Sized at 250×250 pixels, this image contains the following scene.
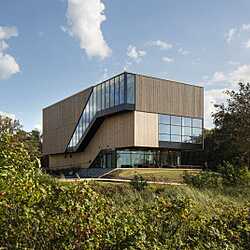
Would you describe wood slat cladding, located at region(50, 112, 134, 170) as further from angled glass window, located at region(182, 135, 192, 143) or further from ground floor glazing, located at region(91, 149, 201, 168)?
angled glass window, located at region(182, 135, 192, 143)

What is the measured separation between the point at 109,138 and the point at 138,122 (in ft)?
18.2

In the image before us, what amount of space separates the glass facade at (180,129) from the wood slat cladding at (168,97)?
670mm

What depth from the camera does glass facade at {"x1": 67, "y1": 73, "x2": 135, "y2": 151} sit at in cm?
4516

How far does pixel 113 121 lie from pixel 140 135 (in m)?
4.75

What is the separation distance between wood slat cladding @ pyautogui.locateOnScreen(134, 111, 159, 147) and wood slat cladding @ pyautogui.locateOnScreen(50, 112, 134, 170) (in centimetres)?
51

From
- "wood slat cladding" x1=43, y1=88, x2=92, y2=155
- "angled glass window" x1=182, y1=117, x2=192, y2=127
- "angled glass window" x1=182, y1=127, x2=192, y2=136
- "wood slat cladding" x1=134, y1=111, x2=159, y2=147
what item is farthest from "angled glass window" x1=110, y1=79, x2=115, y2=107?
"angled glass window" x1=182, y1=127, x2=192, y2=136

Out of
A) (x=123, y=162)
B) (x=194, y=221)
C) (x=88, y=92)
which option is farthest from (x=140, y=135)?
(x=194, y=221)

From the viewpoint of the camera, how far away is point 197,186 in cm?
1831

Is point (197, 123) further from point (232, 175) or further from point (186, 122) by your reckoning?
point (232, 175)

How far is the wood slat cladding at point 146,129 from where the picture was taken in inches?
1768

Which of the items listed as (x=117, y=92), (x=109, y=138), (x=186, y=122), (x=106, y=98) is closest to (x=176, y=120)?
(x=186, y=122)

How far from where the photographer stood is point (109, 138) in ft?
162

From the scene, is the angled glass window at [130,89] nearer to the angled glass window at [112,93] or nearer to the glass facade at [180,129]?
the angled glass window at [112,93]

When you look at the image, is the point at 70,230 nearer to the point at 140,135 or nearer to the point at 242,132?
the point at 242,132
